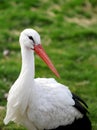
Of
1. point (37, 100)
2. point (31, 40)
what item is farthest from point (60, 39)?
point (37, 100)

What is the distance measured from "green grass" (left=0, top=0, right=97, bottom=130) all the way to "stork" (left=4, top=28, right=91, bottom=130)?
1.00 m

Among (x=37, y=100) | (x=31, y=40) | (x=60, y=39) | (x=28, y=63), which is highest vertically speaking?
(x=31, y=40)

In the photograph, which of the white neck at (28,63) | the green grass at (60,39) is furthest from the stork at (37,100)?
the green grass at (60,39)

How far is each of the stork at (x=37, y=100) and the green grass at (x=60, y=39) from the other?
1000 mm

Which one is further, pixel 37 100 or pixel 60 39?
pixel 60 39

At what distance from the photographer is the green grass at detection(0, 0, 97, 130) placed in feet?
33.6

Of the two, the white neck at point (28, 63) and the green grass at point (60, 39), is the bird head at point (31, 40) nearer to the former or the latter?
the white neck at point (28, 63)

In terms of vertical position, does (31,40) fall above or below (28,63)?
above

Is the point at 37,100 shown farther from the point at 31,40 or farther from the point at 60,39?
the point at 60,39

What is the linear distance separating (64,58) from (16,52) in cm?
117

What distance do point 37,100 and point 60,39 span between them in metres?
6.22

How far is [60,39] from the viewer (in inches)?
515

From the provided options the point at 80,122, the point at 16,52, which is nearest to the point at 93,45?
the point at 16,52

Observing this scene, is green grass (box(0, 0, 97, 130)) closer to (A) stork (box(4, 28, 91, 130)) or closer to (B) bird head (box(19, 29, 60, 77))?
(A) stork (box(4, 28, 91, 130))
